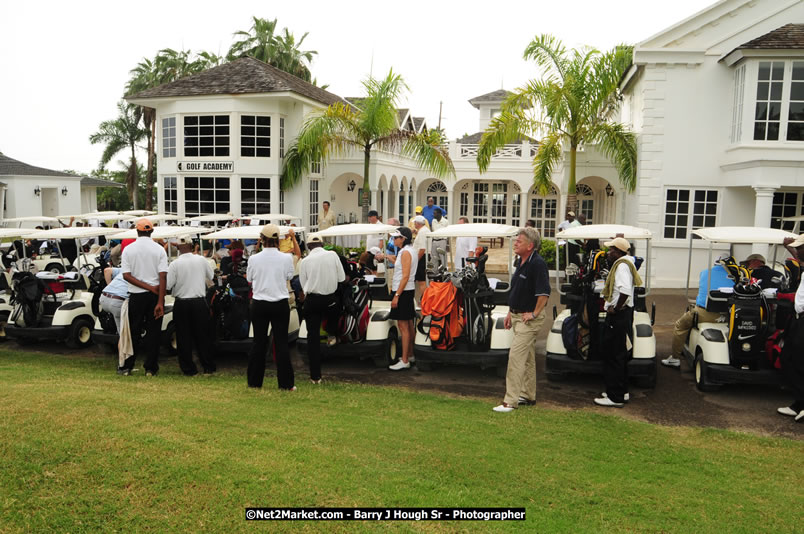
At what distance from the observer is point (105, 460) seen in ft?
15.7

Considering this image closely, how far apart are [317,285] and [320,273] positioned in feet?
0.48

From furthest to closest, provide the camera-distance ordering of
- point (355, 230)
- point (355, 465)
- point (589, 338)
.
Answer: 1. point (355, 230)
2. point (589, 338)
3. point (355, 465)

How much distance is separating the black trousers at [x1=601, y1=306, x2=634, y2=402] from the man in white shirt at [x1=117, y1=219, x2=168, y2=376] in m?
5.34

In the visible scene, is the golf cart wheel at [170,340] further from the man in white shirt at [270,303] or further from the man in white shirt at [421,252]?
the man in white shirt at [421,252]

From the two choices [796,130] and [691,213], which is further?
[691,213]

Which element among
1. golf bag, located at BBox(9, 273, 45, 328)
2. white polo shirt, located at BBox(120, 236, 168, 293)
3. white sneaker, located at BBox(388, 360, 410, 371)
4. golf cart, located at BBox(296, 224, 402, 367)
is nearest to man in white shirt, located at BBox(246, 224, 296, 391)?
golf cart, located at BBox(296, 224, 402, 367)

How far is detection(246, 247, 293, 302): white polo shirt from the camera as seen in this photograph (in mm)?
7516

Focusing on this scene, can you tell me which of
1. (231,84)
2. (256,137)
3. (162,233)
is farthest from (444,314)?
(231,84)

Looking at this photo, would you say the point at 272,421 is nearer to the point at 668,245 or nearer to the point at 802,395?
the point at 802,395

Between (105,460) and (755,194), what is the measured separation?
16590 millimetres

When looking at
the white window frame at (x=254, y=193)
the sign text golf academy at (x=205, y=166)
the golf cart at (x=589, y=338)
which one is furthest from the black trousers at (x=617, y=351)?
the sign text golf academy at (x=205, y=166)

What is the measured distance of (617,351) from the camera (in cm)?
752

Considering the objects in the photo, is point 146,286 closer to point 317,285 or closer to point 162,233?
point 317,285

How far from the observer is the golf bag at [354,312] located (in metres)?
8.87
